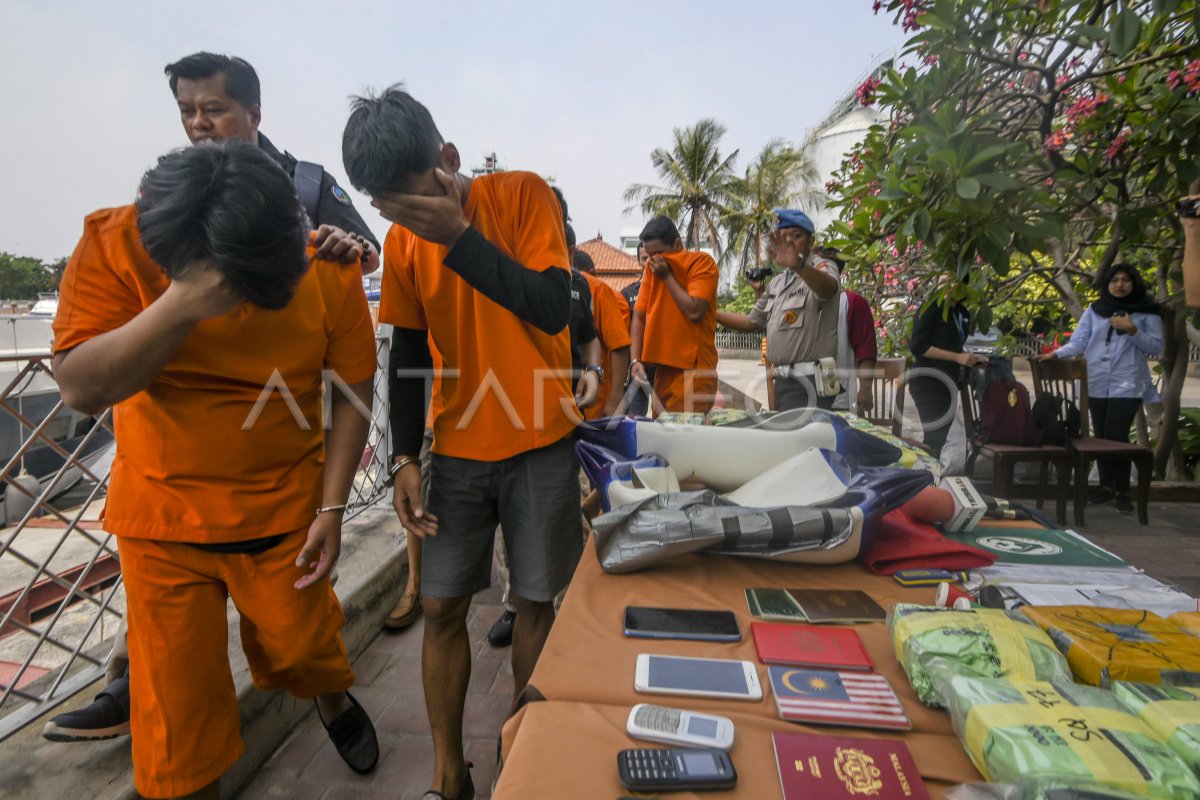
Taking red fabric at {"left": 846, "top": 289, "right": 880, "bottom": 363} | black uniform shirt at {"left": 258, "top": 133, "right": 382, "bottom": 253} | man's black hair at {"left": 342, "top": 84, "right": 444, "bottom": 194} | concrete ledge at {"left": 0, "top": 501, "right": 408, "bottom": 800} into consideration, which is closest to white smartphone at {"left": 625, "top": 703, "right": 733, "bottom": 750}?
man's black hair at {"left": 342, "top": 84, "right": 444, "bottom": 194}

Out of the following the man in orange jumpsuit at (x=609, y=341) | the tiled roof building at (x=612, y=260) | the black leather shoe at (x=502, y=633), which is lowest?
the black leather shoe at (x=502, y=633)

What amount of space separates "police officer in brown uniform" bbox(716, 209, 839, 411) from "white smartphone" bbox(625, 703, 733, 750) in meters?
2.91

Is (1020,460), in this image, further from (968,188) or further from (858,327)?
(968,188)

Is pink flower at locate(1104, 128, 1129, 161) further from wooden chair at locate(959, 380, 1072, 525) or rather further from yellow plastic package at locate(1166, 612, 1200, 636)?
yellow plastic package at locate(1166, 612, 1200, 636)

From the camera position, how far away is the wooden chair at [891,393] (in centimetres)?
501

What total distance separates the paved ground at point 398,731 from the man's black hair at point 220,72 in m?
1.96

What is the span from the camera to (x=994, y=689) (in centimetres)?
88

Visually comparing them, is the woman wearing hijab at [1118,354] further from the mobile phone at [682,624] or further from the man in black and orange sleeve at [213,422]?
the man in black and orange sleeve at [213,422]

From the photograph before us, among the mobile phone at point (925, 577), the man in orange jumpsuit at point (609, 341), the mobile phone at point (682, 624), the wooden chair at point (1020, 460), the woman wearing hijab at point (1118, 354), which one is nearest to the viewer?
the mobile phone at point (682, 624)

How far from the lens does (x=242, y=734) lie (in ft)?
6.19

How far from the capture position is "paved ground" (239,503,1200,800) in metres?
1.89

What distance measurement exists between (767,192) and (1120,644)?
2753cm

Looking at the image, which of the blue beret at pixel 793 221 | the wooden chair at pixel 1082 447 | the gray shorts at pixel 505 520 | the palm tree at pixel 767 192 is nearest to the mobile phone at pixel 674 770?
the gray shorts at pixel 505 520

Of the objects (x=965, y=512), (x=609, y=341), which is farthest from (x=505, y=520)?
(x=609, y=341)
